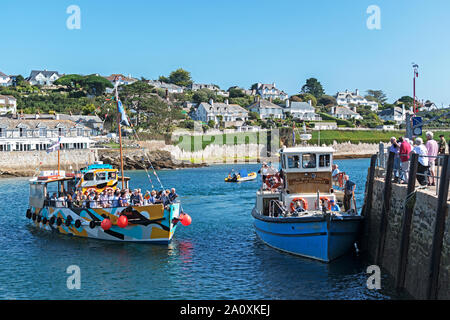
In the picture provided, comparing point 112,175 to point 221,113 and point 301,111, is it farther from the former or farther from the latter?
point 301,111

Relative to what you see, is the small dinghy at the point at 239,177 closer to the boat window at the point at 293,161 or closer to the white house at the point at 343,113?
the boat window at the point at 293,161

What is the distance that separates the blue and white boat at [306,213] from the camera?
70.0ft

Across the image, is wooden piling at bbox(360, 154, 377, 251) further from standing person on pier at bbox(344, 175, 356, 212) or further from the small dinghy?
the small dinghy

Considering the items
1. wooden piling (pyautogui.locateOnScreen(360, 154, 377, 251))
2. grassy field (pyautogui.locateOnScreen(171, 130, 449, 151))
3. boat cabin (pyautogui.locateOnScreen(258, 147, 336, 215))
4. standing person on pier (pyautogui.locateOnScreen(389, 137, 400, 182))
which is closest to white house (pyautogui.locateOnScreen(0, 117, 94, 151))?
grassy field (pyautogui.locateOnScreen(171, 130, 449, 151))

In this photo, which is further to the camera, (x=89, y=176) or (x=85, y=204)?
(x=89, y=176)

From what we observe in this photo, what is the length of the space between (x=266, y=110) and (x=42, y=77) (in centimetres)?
9149

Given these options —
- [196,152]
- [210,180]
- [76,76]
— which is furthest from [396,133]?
[76,76]

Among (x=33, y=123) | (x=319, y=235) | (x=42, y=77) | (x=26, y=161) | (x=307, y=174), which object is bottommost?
(x=26, y=161)

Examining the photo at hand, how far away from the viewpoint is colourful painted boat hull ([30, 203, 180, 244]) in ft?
84.9

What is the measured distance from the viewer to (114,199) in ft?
87.8

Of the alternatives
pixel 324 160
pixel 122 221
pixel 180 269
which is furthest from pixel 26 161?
pixel 324 160

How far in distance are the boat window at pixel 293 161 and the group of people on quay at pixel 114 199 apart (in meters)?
5.92

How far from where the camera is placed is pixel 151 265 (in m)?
22.9
